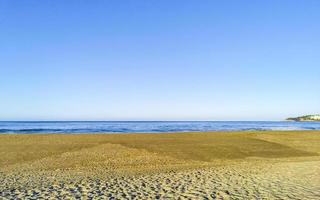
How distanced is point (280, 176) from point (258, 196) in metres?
3.12

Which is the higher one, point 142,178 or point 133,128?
point 133,128

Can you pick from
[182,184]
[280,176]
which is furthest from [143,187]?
[280,176]

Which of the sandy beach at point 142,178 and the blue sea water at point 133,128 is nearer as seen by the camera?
the sandy beach at point 142,178

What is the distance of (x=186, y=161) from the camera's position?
15.5 metres

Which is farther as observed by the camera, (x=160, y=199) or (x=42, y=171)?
(x=42, y=171)

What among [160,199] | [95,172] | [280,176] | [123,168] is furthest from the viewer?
[123,168]

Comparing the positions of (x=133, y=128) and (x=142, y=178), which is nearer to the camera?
(x=142, y=178)

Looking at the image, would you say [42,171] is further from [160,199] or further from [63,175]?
[160,199]

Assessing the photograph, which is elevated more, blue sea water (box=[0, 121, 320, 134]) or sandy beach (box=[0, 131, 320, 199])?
blue sea water (box=[0, 121, 320, 134])

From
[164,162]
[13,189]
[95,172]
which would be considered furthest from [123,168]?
[13,189]

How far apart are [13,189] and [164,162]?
304 inches

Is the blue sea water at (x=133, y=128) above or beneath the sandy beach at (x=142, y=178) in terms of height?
above

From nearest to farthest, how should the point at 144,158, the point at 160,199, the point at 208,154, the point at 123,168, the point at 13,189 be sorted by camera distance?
1. the point at 160,199
2. the point at 13,189
3. the point at 123,168
4. the point at 144,158
5. the point at 208,154

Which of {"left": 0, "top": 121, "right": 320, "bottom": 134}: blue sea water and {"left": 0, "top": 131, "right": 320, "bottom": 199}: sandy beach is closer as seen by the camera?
{"left": 0, "top": 131, "right": 320, "bottom": 199}: sandy beach
